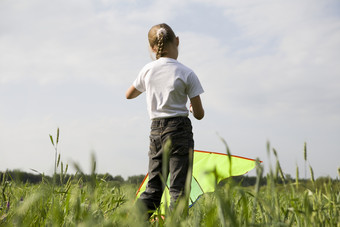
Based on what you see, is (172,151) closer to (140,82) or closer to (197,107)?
(197,107)

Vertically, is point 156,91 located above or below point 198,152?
above

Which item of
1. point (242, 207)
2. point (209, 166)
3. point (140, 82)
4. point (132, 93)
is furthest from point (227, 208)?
point (209, 166)

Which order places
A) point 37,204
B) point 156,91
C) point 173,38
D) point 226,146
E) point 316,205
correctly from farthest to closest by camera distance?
point 173,38, point 156,91, point 37,204, point 316,205, point 226,146

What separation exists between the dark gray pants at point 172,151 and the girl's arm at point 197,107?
0.25 feet

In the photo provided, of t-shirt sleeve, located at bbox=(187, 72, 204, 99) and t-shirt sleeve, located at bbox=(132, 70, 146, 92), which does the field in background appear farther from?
t-shirt sleeve, located at bbox=(132, 70, 146, 92)

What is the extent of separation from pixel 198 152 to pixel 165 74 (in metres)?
1.94

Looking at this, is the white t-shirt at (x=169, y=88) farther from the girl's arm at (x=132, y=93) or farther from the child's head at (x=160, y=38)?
the girl's arm at (x=132, y=93)

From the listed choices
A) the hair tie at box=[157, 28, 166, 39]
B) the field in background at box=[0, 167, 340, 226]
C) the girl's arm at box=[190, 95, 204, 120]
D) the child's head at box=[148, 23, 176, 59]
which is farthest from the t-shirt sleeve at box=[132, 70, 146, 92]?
the field in background at box=[0, 167, 340, 226]

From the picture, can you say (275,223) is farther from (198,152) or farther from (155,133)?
(198,152)

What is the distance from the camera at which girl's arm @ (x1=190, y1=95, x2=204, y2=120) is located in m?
2.50

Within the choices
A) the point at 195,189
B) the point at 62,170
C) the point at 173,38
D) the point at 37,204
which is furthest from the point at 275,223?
the point at 195,189

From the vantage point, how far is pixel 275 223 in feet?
2.47

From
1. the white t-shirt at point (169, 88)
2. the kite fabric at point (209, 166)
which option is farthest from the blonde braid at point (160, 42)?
the kite fabric at point (209, 166)

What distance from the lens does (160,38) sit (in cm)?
270
